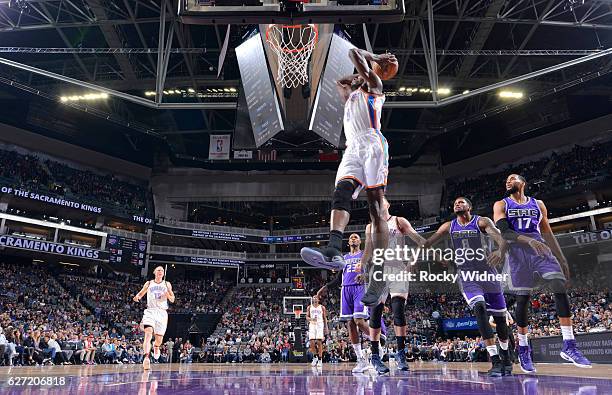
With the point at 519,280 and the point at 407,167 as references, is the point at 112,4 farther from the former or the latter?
the point at 407,167

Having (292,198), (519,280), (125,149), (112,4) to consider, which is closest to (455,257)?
(519,280)

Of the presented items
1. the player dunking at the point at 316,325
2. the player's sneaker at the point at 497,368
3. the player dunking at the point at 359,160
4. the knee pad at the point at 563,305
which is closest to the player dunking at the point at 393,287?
the player dunking at the point at 359,160

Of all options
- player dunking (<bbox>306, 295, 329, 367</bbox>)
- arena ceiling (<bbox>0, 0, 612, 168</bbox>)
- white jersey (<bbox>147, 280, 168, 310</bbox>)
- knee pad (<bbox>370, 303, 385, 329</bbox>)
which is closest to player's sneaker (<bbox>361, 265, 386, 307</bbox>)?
knee pad (<bbox>370, 303, 385, 329</bbox>)

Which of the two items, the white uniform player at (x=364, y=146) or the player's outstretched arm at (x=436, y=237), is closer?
the white uniform player at (x=364, y=146)

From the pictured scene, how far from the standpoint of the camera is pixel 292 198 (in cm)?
3628

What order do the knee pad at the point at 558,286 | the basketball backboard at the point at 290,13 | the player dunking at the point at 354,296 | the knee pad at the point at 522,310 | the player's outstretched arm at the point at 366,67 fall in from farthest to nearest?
the player dunking at the point at 354,296, the basketball backboard at the point at 290,13, the knee pad at the point at 522,310, the knee pad at the point at 558,286, the player's outstretched arm at the point at 366,67

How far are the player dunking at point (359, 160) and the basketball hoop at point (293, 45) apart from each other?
7992mm

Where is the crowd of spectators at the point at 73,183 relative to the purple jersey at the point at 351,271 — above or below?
above

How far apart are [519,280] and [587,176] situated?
80.9ft

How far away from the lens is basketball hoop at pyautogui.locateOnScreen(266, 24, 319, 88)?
12.0 metres

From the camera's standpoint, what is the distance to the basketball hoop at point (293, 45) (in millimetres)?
12031

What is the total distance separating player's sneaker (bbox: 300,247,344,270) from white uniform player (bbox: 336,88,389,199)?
24.0 inches

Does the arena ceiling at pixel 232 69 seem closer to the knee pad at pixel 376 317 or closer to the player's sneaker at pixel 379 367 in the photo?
the knee pad at pixel 376 317

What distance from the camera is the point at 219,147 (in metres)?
28.2
